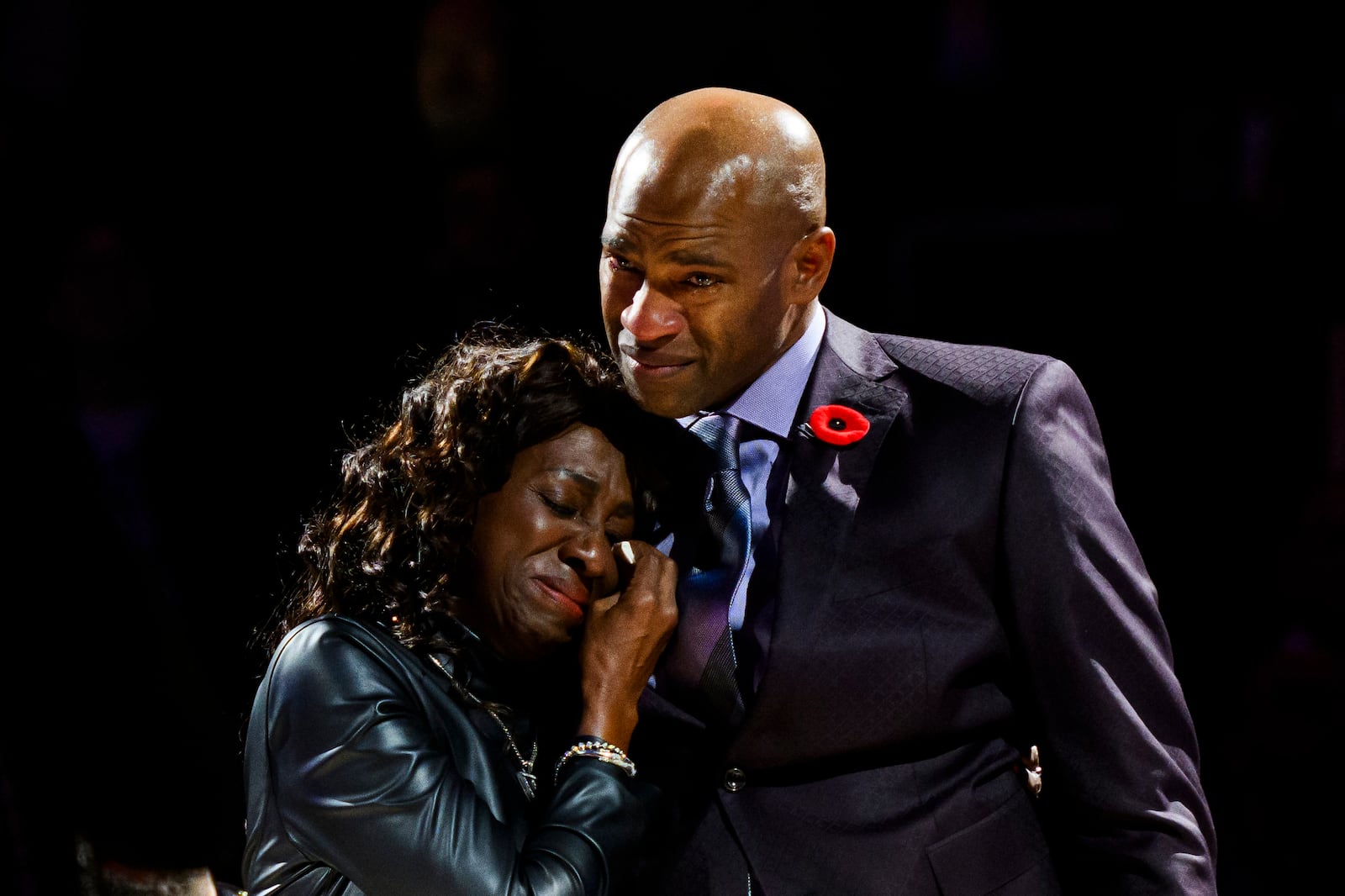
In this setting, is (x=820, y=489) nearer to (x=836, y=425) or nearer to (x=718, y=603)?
(x=836, y=425)

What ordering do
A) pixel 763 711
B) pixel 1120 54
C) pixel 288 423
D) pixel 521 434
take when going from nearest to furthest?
pixel 763 711, pixel 521 434, pixel 288 423, pixel 1120 54

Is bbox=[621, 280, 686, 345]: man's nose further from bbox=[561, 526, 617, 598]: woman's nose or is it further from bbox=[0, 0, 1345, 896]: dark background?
bbox=[0, 0, 1345, 896]: dark background

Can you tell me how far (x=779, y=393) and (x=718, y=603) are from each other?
29 cm

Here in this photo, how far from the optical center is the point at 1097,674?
1755 millimetres

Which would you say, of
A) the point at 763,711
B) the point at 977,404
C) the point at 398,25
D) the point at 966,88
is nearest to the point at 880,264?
the point at 966,88

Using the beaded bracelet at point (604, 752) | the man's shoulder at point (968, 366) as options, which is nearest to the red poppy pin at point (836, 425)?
the man's shoulder at point (968, 366)

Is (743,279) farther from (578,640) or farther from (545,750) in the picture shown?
(545,750)

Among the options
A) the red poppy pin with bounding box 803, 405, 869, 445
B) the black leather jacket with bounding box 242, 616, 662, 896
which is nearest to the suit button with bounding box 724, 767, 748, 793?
the black leather jacket with bounding box 242, 616, 662, 896

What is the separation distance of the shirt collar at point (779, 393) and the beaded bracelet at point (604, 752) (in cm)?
46

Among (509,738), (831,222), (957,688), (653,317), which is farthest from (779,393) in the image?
(831,222)

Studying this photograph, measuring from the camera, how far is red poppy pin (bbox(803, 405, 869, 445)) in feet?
6.12

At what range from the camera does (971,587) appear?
180 cm

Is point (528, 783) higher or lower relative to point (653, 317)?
lower

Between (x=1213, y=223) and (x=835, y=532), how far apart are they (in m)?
1.90
